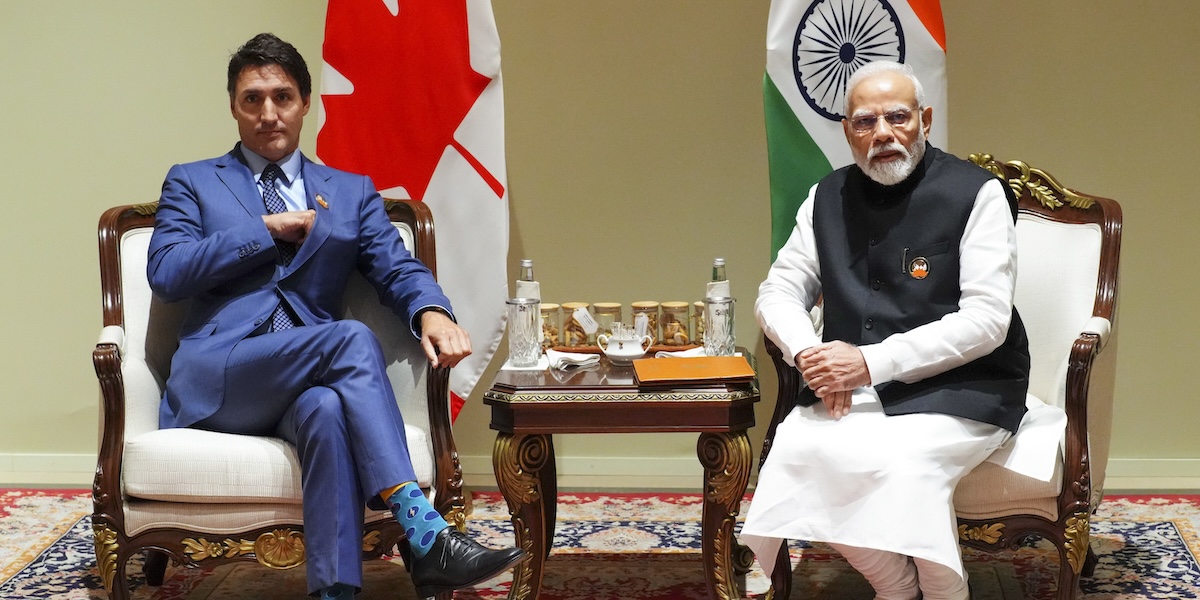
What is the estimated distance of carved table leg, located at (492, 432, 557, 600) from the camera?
2881mm

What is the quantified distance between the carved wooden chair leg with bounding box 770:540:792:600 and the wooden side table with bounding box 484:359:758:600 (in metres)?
0.19

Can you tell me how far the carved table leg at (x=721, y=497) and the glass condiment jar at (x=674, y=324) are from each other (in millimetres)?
597

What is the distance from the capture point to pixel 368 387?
2.81 m

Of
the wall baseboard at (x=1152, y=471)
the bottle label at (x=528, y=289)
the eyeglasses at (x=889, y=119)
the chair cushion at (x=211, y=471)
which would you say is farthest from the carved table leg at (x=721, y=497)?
the wall baseboard at (x=1152, y=471)

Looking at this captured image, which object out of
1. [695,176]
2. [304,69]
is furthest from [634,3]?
[304,69]

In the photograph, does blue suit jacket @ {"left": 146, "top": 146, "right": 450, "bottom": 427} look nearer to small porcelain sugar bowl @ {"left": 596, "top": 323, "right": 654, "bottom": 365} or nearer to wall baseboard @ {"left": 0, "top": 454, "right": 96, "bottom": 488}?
small porcelain sugar bowl @ {"left": 596, "top": 323, "right": 654, "bottom": 365}

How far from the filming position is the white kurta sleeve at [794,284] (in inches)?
118

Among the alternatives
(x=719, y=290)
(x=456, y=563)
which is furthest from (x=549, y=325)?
(x=456, y=563)

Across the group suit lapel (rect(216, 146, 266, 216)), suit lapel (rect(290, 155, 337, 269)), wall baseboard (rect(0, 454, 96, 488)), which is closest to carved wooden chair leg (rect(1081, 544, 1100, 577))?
suit lapel (rect(290, 155, 337, 269))

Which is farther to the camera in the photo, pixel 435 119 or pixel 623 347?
pixel 435 119

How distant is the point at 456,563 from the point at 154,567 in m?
1.22

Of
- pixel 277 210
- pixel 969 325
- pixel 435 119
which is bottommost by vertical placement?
pixel 969 325

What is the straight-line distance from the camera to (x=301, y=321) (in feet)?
10.2

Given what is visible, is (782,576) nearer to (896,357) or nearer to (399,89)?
(896,357)
